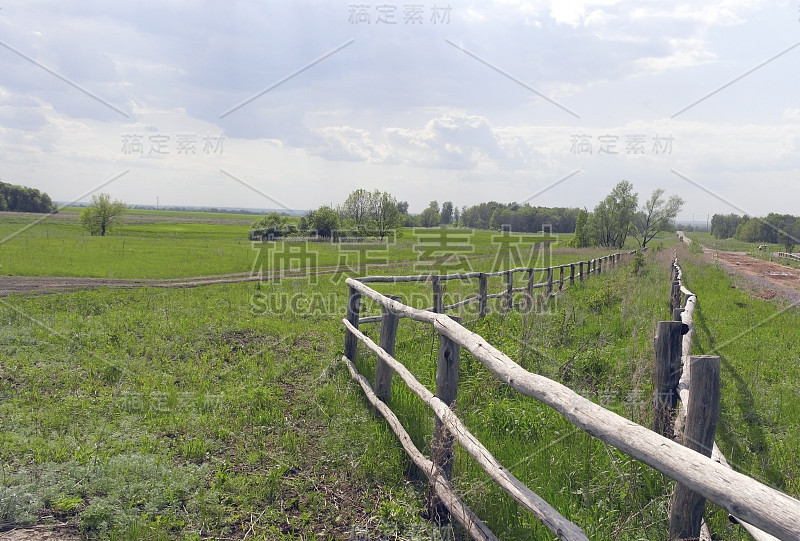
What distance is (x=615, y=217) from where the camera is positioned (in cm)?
7169

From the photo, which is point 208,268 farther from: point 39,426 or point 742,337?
point 742,337

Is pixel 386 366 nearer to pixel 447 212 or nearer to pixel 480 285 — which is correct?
pixel 480 285

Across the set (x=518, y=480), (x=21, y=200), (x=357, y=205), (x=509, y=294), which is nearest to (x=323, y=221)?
(x=357, y=205)

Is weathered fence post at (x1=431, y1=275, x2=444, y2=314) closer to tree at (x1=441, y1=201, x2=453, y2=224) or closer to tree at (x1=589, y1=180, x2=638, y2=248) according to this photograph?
tree at (x1=589, y1=180, x2=638, y2=248)

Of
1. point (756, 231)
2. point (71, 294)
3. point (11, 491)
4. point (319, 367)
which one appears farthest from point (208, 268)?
point (756, 231)

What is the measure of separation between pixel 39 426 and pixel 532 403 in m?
Result: 5.14

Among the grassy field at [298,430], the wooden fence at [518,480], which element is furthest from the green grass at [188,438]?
the wooden fence at [518,480]

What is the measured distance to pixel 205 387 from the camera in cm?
614

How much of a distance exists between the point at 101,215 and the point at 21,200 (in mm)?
59774

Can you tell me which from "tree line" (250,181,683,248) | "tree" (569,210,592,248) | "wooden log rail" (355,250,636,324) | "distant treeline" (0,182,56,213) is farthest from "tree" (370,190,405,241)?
"distant treeline" (0,182,56,213)

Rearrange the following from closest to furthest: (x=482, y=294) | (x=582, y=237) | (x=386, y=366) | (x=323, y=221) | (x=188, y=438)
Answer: (x=188, y=438)
(x=386, y=366)
(x=482, y=294)
(x=582, y=237)
(x=323, y=221)

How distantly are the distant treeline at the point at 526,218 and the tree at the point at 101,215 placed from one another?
278 feet

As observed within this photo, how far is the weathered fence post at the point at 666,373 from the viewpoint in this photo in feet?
13.0

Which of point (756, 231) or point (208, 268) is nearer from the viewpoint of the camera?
point (208, 268)
